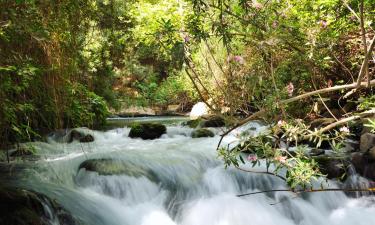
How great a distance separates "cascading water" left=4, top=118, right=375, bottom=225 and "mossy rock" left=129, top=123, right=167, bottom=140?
2.53 m

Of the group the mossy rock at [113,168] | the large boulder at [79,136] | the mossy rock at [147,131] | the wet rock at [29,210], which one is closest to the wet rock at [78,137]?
the large boulder at [79,136]

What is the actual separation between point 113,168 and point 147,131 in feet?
11.9

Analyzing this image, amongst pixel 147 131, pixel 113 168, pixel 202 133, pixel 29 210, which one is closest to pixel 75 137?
pixel 147 131

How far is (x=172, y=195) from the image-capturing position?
5.29 meters

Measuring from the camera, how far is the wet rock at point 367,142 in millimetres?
6109

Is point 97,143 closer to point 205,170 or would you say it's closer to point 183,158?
point 183,158

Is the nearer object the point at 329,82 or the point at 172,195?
the point at 172,195

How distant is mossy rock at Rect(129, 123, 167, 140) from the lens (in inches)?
356

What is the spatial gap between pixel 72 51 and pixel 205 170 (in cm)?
320

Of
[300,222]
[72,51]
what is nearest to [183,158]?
[300,222]

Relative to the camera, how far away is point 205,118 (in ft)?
35.0

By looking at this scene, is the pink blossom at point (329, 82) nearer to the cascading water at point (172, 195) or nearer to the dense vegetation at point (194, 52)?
the dense vegetation at point (194, 52)

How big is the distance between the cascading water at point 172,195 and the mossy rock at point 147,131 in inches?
99.7

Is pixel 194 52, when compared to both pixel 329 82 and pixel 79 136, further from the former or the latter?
pixel 329 82
